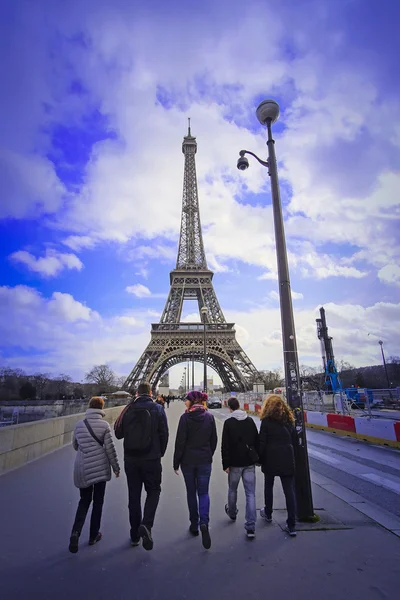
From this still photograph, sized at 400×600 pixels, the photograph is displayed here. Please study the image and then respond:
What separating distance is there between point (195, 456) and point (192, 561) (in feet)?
3.59

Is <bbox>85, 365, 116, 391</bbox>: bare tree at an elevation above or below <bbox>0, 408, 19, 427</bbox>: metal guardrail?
above

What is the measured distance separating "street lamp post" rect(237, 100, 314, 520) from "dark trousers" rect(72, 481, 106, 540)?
2.57 meters

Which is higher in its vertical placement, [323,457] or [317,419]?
[317,419]

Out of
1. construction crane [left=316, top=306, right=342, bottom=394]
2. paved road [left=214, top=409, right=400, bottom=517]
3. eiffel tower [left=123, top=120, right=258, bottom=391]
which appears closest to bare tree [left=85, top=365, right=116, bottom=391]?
eiffel tower [left=123, top=120, right=258, bottom=391]

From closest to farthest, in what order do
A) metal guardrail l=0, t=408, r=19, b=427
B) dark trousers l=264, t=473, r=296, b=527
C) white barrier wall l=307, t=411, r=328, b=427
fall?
dark trousers l=264, t=473, r=296, b=527 → metal guardrail l=0, t=408, r=19, b=427 → white barrier wall l=307, t=411, r=328, b=427

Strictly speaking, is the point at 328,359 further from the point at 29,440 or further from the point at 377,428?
the point at 29,440

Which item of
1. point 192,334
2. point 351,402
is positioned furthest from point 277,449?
point 192,334

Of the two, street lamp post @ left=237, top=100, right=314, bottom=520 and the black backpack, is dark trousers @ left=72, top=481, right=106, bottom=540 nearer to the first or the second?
the black backpack

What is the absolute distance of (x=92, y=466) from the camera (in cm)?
417

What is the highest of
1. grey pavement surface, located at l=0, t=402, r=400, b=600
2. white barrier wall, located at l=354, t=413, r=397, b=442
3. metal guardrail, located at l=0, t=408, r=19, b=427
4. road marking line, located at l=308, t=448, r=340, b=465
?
metal guardrail, located at l=0, t=408, r=19, b=427

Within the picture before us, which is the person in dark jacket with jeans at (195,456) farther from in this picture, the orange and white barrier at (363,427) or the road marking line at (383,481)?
the orange and white barrier at (363,427)

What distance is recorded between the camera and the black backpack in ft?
13.7

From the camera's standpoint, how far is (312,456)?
31.8 feet

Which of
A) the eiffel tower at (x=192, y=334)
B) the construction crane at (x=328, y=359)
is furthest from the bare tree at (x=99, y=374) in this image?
the construction crane at (x=328, y=359)
